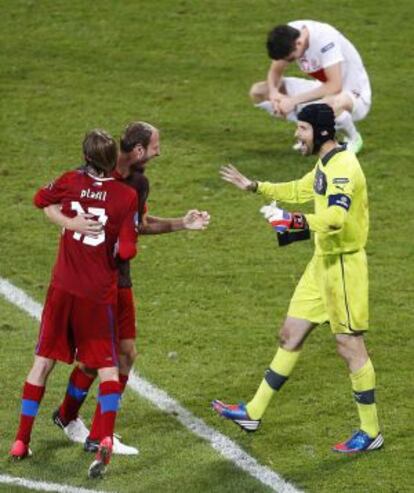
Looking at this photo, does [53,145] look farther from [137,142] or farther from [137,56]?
[137,142]

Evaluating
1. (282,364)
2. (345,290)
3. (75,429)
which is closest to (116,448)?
(75,429)

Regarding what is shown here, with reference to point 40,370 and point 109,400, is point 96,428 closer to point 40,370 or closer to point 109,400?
point 109,400

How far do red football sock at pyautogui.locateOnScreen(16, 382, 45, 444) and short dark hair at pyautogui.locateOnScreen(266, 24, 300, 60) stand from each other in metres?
6.34

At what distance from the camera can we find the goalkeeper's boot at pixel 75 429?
1022cm

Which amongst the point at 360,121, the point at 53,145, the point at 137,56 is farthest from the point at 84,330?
the point at 137,56

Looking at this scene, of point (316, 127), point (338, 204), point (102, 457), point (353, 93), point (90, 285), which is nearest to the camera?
point (102, 457)

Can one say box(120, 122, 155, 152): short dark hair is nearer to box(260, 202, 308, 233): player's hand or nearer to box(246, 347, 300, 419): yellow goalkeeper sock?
box(260, 202, 308, 233): player's hand

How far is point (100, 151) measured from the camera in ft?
30.7

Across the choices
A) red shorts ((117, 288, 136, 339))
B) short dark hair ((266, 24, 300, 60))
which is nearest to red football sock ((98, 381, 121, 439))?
red shorts ((117, 288, 136, 339))

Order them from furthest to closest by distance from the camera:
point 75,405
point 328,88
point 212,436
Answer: point 328,88, point 212,436, point 75,405

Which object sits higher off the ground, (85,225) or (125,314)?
(85,225)

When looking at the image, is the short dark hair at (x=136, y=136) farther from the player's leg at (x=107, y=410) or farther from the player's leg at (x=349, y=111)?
the player's leg at (x=349, y=111)

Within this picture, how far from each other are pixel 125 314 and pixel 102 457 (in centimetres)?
109

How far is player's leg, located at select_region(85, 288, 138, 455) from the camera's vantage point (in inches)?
393
